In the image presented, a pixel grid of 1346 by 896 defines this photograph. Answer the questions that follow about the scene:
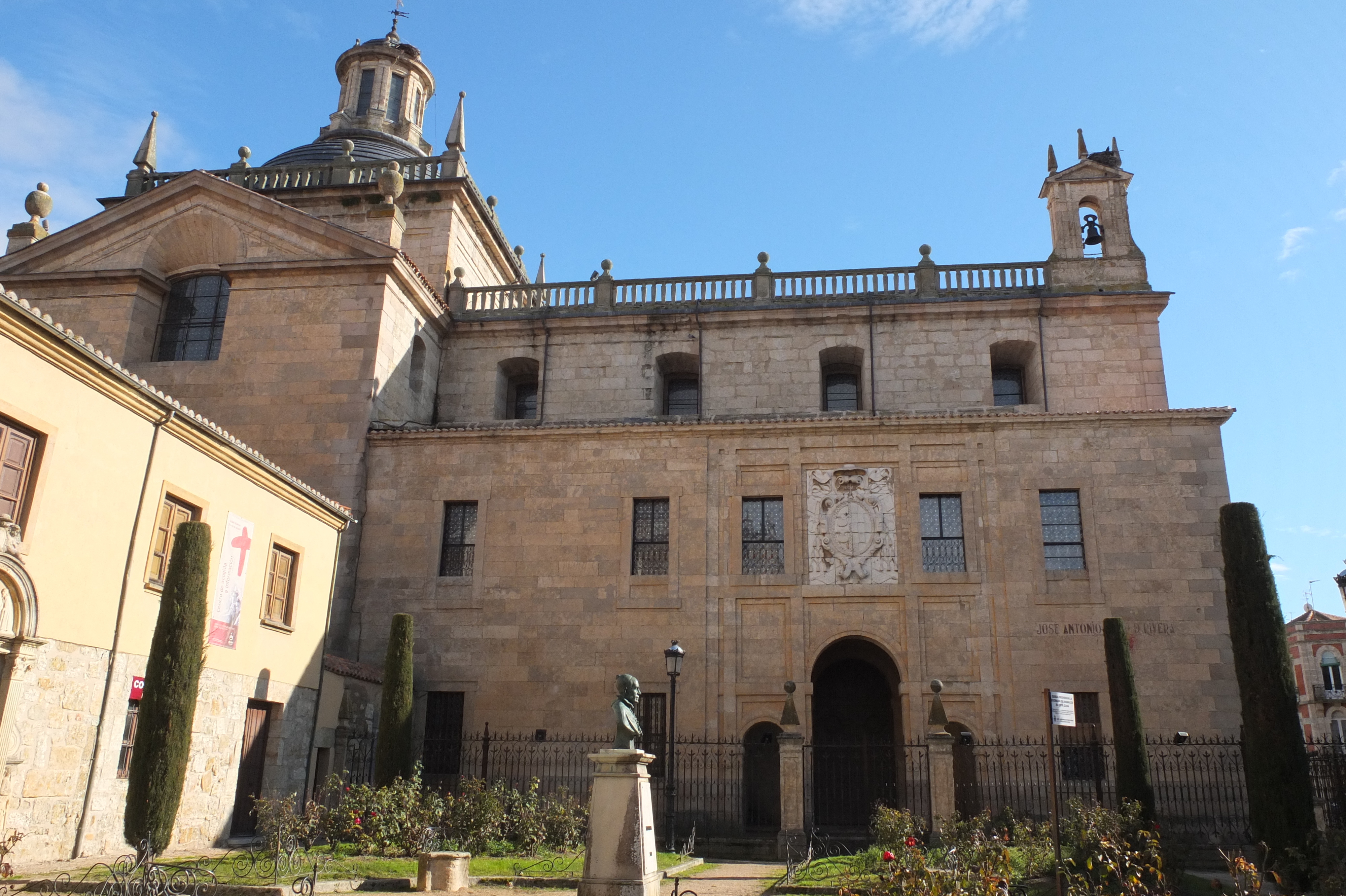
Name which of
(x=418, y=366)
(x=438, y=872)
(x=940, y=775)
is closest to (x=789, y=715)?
(x=940, y=775)

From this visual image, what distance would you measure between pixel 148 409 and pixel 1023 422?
51.3 ft

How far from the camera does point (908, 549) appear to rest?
20.5m

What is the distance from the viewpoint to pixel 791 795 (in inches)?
678

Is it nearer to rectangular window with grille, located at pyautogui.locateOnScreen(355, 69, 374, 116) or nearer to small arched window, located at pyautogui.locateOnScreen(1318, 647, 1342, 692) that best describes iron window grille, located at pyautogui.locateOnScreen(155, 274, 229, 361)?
rectangular window with grille, located at pyautogui.locateOnScreen(355, 69, 374, 116)

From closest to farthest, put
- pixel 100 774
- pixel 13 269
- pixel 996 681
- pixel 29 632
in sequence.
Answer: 1. pixel 29 632
2. pixel 100 774
3. pixel 996 681
4. pixel 13 269

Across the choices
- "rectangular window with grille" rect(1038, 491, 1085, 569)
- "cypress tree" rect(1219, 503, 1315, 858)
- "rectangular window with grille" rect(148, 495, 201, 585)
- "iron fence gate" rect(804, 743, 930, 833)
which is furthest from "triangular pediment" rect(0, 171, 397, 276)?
"cypress tree" rect(1219, 503, 1315, 858)

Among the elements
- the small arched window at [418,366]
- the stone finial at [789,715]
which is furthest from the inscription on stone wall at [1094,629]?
the small arched window at [418,366]

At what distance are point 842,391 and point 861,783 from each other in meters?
9.52

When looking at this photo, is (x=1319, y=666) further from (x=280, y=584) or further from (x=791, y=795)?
(x=280, y=584)

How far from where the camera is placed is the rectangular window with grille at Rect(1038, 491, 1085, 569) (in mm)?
20406

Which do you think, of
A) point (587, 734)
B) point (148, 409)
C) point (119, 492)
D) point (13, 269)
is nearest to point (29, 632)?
point (119, 492)

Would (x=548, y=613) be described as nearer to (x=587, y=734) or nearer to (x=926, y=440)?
(x=587, y=734)

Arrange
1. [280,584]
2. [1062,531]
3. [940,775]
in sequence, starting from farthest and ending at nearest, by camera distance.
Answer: [1062,531]
[280,584]
[940,775]

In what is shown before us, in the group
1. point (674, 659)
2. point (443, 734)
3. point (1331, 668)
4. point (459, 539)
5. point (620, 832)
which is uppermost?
point (1331, 668)
